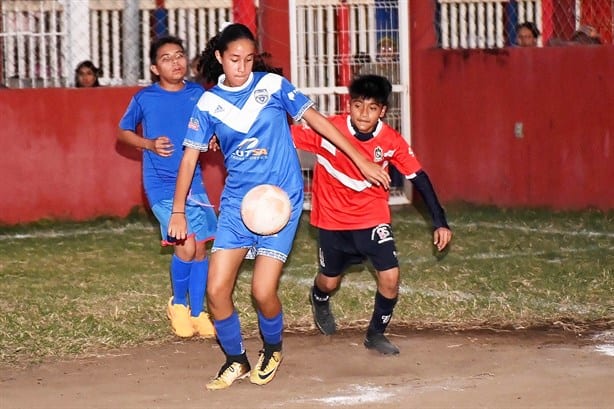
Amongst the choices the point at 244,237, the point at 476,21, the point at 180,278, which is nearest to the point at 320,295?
the point at 180,278

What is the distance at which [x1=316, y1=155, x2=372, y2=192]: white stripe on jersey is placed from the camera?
7164mm

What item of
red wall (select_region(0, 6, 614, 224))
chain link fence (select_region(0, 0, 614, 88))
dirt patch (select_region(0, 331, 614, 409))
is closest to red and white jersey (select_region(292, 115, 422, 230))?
dirt patch (select_region(0, 331, 614, 409))

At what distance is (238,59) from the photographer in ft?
20.3

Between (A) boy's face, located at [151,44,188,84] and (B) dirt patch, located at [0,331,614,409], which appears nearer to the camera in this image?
(B) dirt patch, located at [0,331,614,409]

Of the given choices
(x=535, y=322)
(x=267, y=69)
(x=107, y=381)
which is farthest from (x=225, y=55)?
(x=535, y=322)

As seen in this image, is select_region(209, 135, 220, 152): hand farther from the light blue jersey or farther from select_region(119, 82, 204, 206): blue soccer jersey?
select_region(119, 82, 204, 206): blue soccer jersey

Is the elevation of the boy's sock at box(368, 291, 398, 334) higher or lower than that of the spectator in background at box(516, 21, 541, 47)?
lower

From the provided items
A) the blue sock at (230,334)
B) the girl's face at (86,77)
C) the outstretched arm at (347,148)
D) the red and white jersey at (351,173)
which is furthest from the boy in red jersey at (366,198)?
the girl's face at (86,77)

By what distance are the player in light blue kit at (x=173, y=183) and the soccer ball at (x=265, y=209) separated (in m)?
1.44

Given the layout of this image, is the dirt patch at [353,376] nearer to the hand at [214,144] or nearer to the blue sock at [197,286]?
the blue sock at [197,286]

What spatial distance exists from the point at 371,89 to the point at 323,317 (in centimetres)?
148

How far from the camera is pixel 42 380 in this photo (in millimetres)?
6543

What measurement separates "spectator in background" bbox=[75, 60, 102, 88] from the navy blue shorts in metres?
5.51

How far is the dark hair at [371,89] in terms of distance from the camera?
685 cm
